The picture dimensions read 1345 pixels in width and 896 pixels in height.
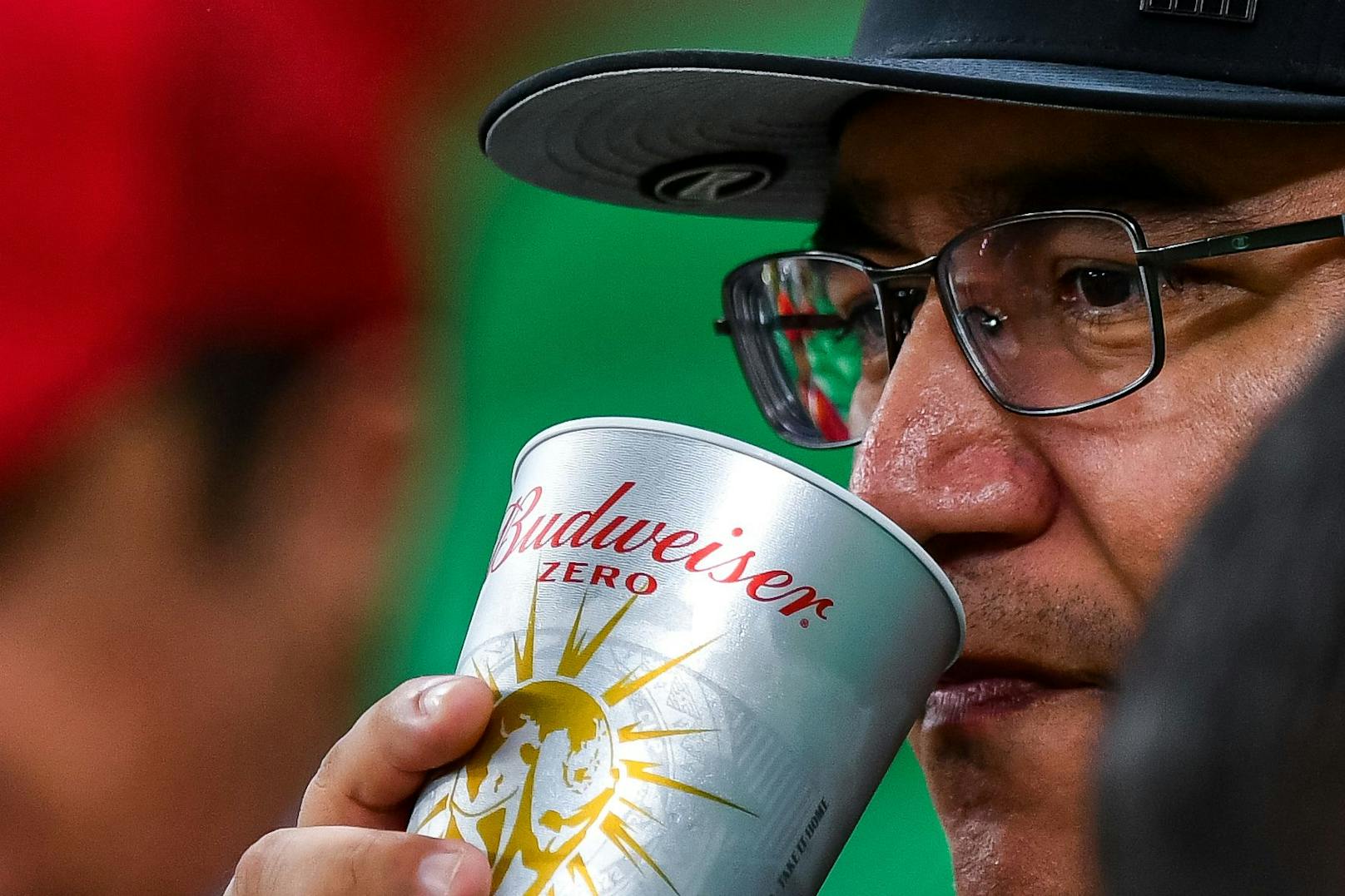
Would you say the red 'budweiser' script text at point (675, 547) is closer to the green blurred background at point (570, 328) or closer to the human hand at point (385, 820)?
the human hand at point (385, 820)

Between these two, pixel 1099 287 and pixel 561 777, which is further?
pixel 1099 287

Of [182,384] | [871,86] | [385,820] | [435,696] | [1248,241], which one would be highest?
[871,86]

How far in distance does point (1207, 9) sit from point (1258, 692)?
0.75m

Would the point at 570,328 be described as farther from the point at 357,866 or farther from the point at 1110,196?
the point at 357,866

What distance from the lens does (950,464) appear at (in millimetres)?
917

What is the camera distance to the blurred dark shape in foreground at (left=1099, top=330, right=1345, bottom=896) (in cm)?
23

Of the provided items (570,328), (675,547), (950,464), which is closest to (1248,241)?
(950,464)

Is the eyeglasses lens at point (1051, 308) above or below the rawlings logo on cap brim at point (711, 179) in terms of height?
below

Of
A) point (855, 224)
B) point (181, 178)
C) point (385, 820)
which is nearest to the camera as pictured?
point (385, 820)

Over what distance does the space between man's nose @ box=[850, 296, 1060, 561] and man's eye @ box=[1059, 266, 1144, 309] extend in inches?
3.4

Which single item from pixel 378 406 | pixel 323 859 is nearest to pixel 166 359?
pixel 378 406

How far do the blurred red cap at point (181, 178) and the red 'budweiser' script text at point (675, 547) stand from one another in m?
1.10

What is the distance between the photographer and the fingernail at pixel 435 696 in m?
0.66

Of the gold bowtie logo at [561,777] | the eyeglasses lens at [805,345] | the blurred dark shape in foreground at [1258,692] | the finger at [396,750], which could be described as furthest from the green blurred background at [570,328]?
the blurred dark shape in foreground at [1258,692]
